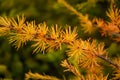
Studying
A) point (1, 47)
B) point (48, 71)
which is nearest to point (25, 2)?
point (1, 47)

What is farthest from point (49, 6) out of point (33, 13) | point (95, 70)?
point (95, 70)

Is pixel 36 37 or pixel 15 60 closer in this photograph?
pixel 36 37

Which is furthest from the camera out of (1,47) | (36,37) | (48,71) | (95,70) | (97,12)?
(1,47)

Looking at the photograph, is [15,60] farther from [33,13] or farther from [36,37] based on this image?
[36,37]

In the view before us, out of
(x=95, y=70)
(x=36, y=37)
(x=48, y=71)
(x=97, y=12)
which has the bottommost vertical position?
(x=48, y=71)

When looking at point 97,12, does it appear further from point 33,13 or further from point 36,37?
point 36,37

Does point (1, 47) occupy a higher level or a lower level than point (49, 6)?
lower

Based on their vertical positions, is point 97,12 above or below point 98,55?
above

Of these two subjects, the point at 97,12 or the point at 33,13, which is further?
the point at 33,13

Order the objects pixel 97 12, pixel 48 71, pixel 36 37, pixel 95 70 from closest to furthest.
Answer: pixel 36 37, pixel 95 70, pixel 97 12, pixel 48 71
